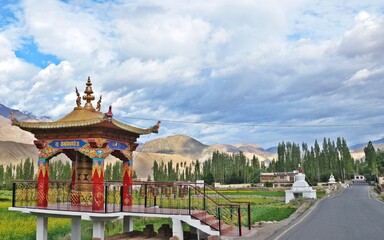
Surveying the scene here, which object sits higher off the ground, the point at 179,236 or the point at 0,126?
the point at 0,126

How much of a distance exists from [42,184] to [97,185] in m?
2.84

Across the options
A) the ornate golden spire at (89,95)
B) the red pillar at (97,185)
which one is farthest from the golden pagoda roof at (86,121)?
the red pillar at (97,185)

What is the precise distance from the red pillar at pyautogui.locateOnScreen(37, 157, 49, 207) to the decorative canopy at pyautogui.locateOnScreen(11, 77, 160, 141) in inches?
43.7

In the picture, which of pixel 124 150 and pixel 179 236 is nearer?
pixel 179 236

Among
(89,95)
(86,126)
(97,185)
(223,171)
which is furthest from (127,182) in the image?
(223,171)

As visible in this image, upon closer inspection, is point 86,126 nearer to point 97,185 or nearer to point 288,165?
point 97,185

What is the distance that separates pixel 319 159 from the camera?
98.1 meters

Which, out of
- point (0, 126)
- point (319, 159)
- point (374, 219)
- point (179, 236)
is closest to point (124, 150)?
point (179, 236)

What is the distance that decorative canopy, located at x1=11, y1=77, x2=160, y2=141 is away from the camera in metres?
13.3

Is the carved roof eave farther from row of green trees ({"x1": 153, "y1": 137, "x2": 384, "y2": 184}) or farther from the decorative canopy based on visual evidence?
row of green trees ({"x1": 153, "y1": 137, "x2": 384, "y2": 184})

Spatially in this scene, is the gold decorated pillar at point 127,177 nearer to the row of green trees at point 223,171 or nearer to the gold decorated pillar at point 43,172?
the gold decorated pillar at point 43,172

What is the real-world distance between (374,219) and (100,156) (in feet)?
54.4

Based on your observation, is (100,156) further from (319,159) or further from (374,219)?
(319,159)

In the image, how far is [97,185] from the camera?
13312mm
